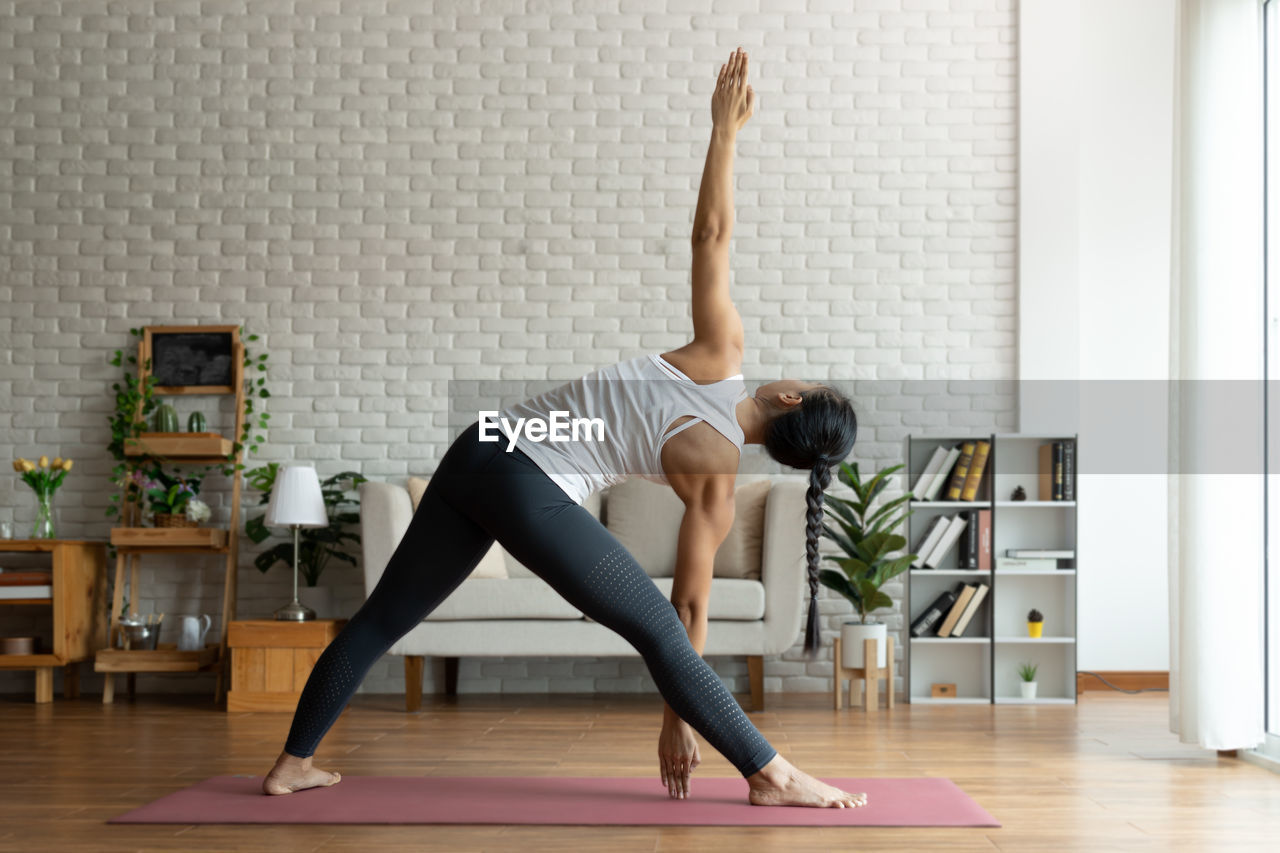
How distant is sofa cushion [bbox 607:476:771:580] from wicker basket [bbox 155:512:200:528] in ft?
5.90

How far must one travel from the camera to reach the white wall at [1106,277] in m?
5.01

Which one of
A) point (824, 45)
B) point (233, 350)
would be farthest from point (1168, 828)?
point (233, 350)

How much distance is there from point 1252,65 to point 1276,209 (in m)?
0.40

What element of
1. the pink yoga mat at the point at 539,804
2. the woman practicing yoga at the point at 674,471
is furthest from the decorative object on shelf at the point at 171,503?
the woman practicing yoga at the point at 674,471

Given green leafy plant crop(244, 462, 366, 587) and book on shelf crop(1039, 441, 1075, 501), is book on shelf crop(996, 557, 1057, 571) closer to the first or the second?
book on shelf crop(1039, 441, 1075, 501)

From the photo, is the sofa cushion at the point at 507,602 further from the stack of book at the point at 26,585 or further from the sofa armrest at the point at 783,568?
the stack of book at the point at 26,585

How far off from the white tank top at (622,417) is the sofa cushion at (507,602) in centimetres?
195

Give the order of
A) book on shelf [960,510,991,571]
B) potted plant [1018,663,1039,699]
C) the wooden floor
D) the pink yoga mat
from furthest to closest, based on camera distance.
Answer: book on shelf [960,510,991,571] < potted plant [1018,663,1039,699] < the pink yoga mat < the wooden floor

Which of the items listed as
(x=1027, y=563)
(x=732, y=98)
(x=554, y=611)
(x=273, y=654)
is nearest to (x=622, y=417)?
(x=732, y=98)

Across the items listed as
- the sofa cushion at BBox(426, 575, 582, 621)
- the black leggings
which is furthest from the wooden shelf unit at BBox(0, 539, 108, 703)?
the black leggings

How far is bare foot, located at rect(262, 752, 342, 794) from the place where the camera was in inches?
97.9

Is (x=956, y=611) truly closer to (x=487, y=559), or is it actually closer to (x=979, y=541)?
(x=979, y=541)

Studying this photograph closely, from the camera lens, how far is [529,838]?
2.15m

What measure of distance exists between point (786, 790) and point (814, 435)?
73cm
